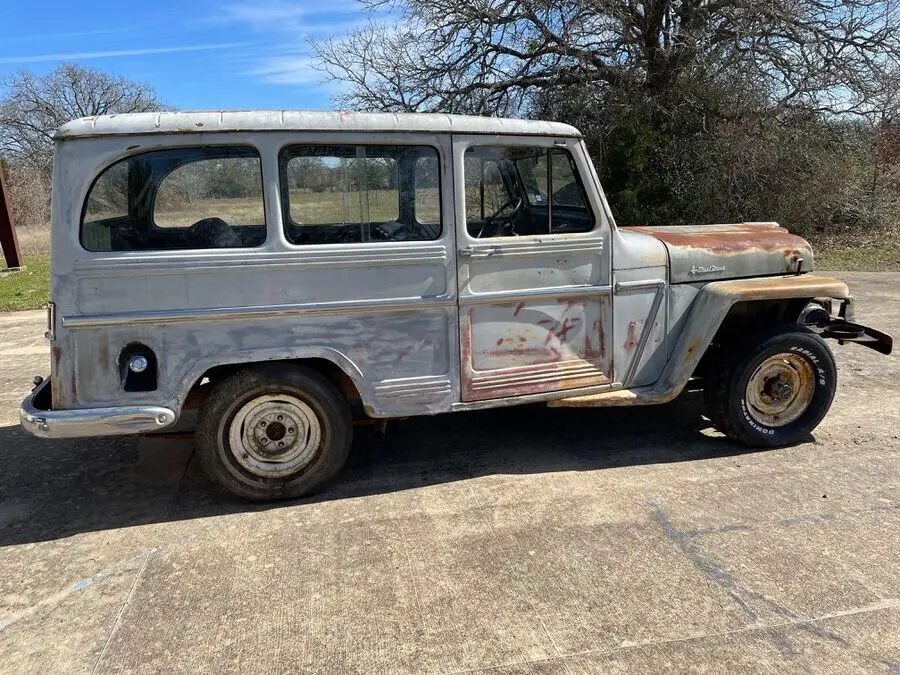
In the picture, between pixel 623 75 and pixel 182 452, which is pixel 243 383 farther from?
pixel 623 75

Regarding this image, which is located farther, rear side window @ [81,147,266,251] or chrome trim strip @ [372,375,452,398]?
chrome trim strip @ [372,375,452,398]

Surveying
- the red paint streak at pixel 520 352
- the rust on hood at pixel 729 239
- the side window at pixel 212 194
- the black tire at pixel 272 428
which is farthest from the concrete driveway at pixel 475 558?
the side window at pixel 212 194

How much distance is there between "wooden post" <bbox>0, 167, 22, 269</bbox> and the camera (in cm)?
1477

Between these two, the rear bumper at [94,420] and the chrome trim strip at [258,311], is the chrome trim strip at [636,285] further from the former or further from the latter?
the rear bumper at [94,420]

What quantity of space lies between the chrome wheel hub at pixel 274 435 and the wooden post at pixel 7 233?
551 inches

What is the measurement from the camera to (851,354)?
694cm

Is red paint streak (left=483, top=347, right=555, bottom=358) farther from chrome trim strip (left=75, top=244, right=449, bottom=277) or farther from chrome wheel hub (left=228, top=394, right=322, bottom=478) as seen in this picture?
chrome wheel hub (left=228, top=394, right=322, bottom=478)

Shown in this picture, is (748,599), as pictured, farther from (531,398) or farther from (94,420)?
(94,420)

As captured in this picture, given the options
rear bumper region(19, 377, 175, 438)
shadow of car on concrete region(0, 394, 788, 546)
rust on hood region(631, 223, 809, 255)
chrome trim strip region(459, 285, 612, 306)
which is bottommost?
shadow of car on concrete region(0, 394, 788, 546)

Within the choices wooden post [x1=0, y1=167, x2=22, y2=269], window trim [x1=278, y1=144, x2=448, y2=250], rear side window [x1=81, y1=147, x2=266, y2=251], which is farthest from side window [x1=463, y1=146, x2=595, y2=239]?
wooden post [x1=0, y1=167, x2=22, y2=269]

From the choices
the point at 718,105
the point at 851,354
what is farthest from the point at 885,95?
the point at 851,354

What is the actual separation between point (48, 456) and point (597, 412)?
4.03 meters

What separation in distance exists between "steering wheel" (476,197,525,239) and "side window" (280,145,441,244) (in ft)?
1.10

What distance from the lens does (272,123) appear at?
12.1 ft
